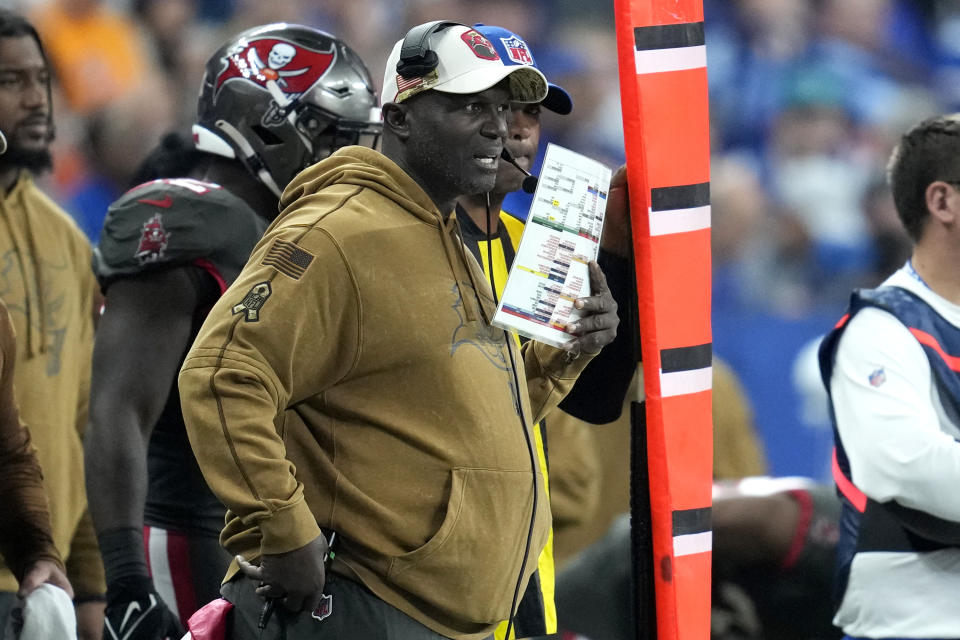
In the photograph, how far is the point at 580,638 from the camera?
13.8 feet

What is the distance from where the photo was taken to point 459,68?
2.52 meters

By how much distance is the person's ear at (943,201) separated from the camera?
11.5 ft

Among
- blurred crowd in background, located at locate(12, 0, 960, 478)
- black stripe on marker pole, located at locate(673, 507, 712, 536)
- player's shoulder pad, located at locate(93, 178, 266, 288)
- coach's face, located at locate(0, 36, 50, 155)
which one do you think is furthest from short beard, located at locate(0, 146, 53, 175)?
blurred crowd in background, located at locate(12, 0, 960, 478)

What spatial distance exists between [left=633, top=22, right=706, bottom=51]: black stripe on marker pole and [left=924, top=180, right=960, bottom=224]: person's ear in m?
0.99

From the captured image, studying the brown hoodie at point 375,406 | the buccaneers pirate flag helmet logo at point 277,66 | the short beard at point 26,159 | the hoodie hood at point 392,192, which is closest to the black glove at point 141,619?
the brown hoodie at point 375,406

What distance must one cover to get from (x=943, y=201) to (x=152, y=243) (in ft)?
6.21

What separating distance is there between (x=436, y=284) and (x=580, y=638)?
6.59 feet

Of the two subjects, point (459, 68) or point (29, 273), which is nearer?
point (459, 68)

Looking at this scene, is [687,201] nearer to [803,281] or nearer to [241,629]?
[241,629]

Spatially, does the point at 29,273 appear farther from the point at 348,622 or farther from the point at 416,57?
the point at 348,622

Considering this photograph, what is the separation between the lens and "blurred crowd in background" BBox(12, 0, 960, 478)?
7613mm

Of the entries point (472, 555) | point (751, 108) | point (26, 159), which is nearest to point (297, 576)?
point (472, 555)

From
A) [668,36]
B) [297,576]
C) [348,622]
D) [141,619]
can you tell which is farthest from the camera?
[141,619]

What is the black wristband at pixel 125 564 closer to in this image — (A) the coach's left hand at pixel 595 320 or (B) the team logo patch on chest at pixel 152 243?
(B) the team logo patch on chest at pixel 152 243
